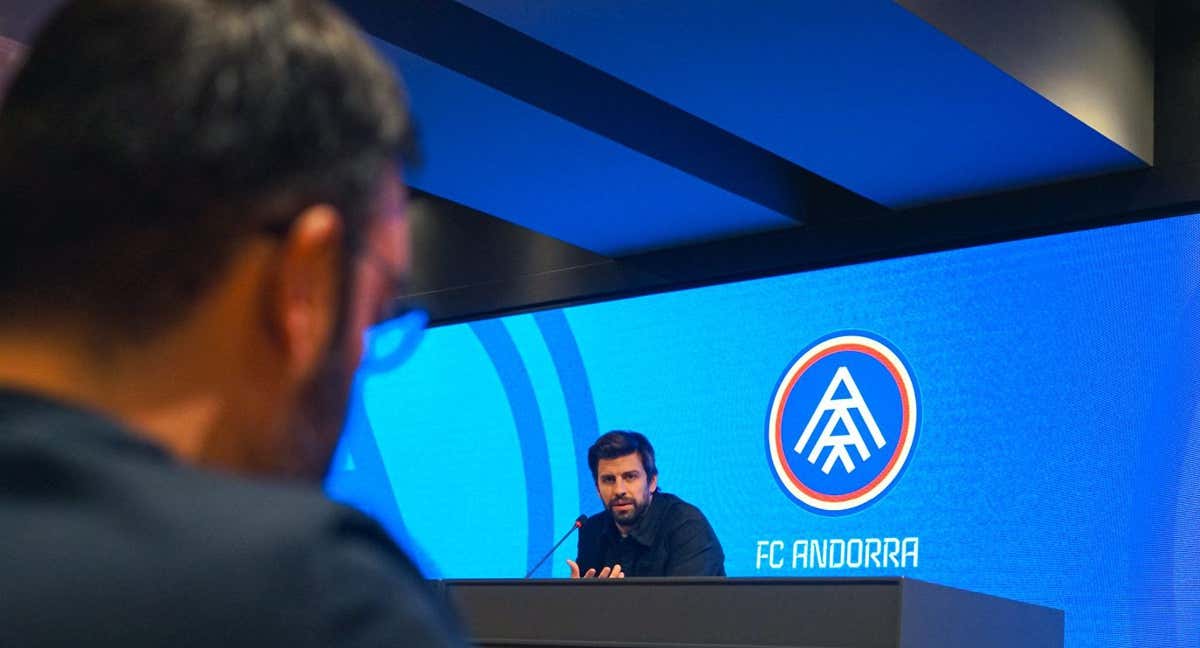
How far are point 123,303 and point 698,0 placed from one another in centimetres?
396

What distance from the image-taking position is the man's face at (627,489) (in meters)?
4.60

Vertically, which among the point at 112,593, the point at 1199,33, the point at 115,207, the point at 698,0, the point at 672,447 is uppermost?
the point at 1199,33

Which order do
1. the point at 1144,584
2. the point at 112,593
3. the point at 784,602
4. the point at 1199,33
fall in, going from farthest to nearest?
the point at 1199,33 < the point at 1144,584 < the point at 784,602 < the point at 112,593

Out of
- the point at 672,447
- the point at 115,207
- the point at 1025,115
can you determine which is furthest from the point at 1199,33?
the point at 115,207

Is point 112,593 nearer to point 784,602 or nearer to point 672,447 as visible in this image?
point 784,602

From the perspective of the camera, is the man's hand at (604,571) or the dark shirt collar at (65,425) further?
the man's hand at (604,571)

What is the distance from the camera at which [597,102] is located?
5.21 m

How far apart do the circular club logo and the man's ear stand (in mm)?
5070

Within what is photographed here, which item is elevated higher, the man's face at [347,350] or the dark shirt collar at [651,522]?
the dark shirt collar at [651,522]

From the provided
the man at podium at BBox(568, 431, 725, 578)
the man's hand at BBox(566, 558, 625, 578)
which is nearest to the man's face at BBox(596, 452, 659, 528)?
the man at podium at BBox(568, 431, 725, 578)

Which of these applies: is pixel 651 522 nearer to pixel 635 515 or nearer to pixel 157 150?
pixel 635 515

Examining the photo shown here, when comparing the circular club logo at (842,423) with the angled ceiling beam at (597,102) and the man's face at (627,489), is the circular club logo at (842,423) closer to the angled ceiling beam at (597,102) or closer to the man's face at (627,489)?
the angled ceiling beam at (597,102)

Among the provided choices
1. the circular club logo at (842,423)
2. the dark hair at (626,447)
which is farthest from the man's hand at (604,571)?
the circular club logo at (842,423)

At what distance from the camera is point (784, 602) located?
133 inches
